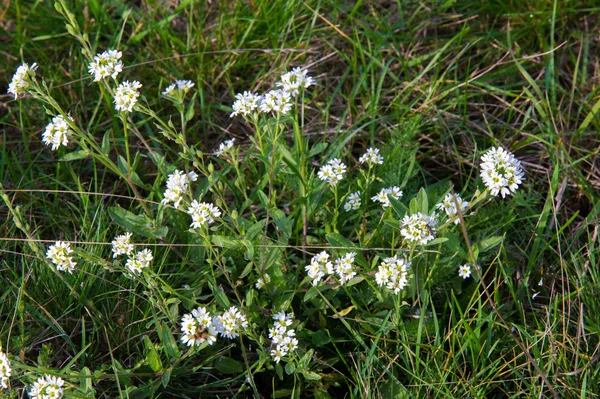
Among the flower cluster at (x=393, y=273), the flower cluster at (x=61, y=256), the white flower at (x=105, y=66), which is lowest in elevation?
the flower cluster at (x=393, y=273)

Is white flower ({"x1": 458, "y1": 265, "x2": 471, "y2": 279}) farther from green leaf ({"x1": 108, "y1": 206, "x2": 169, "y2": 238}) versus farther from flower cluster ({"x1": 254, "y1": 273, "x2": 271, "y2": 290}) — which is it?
green leaf ({"x1": 108, "y1": 206, "x2": 169, "y2": 238})

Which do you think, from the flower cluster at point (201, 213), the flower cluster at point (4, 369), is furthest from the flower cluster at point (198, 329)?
the flower cluster at point (4, 369)

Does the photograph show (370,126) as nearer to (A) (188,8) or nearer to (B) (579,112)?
(B) (579,112)

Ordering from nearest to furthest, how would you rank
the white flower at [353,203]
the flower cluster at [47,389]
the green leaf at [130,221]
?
1. the flower cluster at [47,389]
2. the green leaf at [130,221]
3. the white flower at [353,203]

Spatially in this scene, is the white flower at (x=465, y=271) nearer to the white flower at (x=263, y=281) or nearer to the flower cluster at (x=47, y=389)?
the white flower at (x=263, y=281)

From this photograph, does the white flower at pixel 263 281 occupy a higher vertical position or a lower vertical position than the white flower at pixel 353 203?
lower
